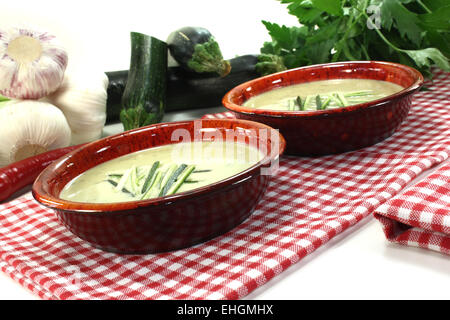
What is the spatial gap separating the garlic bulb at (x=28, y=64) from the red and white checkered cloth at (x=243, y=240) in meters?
0.36

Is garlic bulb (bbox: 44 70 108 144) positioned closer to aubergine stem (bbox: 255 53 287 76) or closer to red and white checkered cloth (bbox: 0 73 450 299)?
red and white checkered cloth (bbox: 0 73 450 299)

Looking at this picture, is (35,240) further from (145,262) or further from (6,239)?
(145,262)

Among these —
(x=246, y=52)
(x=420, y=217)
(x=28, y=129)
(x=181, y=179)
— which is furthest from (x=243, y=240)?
(x=246, y=52)

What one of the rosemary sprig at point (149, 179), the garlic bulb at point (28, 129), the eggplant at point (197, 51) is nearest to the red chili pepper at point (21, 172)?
the garlic bulb at point (28, 129)

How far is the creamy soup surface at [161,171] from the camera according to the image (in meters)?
1.09

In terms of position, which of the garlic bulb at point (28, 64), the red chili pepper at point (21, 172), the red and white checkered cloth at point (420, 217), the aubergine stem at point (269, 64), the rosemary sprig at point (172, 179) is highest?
the garlic bulb at point (28, 64)

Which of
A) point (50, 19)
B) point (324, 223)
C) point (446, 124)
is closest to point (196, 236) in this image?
point (324, 223)

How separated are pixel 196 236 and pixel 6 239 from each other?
1.45ft

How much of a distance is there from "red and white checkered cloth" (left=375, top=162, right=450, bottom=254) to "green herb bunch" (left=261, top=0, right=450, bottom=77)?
80cm

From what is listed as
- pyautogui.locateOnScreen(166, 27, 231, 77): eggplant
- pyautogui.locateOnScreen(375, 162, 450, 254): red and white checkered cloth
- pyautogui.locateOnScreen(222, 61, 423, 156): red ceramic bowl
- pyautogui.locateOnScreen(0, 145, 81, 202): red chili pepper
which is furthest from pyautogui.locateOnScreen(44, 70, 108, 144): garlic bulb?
pyautogui.locateOnScreen(375, 162, 450, 254): red and white checkered cloth

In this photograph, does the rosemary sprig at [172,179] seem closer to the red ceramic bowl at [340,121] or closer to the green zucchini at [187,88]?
the red ceramic bowl at [340,121]

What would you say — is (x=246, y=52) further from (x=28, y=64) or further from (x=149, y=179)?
(x=149, y=179)

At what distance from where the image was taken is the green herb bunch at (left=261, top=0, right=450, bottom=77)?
175 cm

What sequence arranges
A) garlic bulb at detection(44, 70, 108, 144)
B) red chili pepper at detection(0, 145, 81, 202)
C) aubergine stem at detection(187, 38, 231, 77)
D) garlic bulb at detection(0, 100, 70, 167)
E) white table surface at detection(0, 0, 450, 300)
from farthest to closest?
aubergine stem at detection(187, 38, 231, 77) < garlic bulb at detection(44, 70, 108, 144) < garlic bulb at detection(0, 100, 70, 167) < red chili pepper at detection(0, 145, 81, 202) < white table surface at detection(0, 0, 450, 300)
